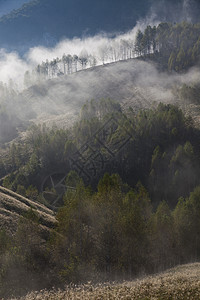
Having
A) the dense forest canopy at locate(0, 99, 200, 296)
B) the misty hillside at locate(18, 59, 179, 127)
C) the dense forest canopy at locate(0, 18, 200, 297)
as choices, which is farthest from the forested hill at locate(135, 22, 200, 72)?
the dense forest canopy at locate(0, 99, 200, 296)

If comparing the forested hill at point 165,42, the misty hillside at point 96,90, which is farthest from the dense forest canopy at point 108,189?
the misty hillside at point 96,90

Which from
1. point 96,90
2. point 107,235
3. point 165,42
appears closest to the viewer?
point 107,235

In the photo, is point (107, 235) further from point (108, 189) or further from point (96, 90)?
point (96, 90)

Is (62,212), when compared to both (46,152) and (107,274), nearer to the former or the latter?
(107,274)

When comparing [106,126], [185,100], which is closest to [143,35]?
[185,100]

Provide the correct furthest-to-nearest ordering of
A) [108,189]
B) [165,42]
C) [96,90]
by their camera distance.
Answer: [165,42] → [96,90] → [108,189]

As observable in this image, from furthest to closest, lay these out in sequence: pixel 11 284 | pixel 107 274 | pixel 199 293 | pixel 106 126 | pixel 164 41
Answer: pixel 164 41 < pixel 106 126 < pixel 107 274 < pixel 11 284 < pixel 199 293

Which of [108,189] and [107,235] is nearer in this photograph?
[107,235]

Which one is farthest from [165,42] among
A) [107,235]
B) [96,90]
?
[107,235]

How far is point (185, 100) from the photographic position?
118 m

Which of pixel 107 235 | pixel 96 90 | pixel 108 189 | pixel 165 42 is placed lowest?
pixel 96 90

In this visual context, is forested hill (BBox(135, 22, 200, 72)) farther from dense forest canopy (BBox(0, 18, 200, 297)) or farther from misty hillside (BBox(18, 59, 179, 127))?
misty hillside (BBox(18, 59, 179, 127))

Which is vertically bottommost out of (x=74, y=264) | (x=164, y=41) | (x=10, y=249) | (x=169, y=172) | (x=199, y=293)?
(x=169, y=172)

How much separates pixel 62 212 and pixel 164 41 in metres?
201
